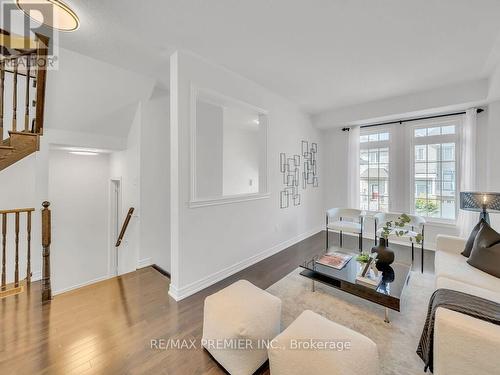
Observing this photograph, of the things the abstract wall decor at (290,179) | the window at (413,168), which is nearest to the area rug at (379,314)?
the abstract wall decor at (290,179)

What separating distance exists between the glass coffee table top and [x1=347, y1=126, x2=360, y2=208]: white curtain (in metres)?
2.45

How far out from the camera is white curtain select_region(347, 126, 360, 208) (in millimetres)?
4844

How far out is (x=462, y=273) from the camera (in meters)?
2.12

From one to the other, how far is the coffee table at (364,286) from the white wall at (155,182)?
2.49 metres

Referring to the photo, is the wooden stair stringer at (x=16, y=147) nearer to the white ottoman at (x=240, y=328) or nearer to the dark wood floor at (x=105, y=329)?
the dark wood floor at (x=105, y=329)

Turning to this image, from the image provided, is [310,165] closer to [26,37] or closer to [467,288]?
[467,288]

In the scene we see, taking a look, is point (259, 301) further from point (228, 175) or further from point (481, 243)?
point (228, 175)

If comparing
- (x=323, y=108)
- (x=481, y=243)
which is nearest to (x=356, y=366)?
(x=481, y=243)

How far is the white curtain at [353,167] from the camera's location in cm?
484

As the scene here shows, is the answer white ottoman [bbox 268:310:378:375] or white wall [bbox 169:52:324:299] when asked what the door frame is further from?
white ottoman [bbox 268:310:378:375]

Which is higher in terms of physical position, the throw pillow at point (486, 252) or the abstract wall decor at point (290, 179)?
the abstract wall decor at point (290, 179)

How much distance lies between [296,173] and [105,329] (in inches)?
147

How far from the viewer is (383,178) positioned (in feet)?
15.5

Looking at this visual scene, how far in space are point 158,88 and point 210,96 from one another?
1.28 meters
